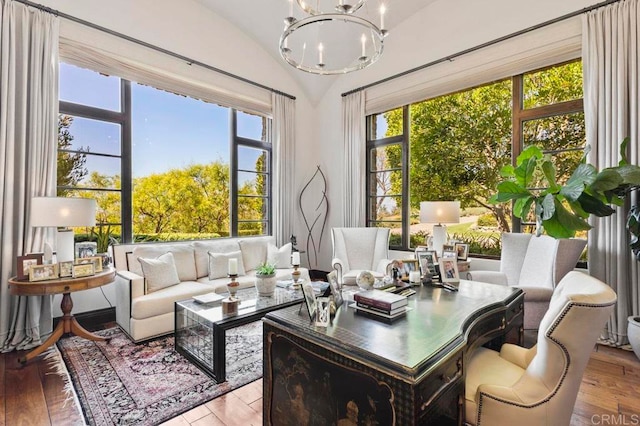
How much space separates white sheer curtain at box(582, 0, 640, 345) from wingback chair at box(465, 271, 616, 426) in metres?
2.22

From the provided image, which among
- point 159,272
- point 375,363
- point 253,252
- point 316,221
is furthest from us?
point 316,221

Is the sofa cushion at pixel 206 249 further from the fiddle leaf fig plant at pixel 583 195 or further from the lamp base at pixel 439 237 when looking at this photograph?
the fiddle leaf fig plant at pixel 583 195

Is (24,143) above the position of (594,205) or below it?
above

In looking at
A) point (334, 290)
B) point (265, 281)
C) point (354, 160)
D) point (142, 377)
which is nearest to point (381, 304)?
point (334, 290)

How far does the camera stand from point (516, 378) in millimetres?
1429

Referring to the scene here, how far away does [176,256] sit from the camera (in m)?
3.67

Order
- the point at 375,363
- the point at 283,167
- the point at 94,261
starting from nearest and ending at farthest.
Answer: the point at 375,363 < the point at 94,261 < the point at 283,167

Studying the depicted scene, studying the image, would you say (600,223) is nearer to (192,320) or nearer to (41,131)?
(192,320)

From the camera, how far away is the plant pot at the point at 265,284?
2.85m

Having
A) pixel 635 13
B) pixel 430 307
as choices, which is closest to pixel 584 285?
pixel 430 307

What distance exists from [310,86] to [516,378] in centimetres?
514

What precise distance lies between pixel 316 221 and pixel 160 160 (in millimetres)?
2677

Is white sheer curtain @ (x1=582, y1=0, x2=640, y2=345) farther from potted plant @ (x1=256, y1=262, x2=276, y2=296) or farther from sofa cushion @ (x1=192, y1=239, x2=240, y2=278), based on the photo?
sofa cushion @ (x1=192, y1=239, x2=240, y2=278)

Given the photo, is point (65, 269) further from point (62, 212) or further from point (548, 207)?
point (548, 207)
